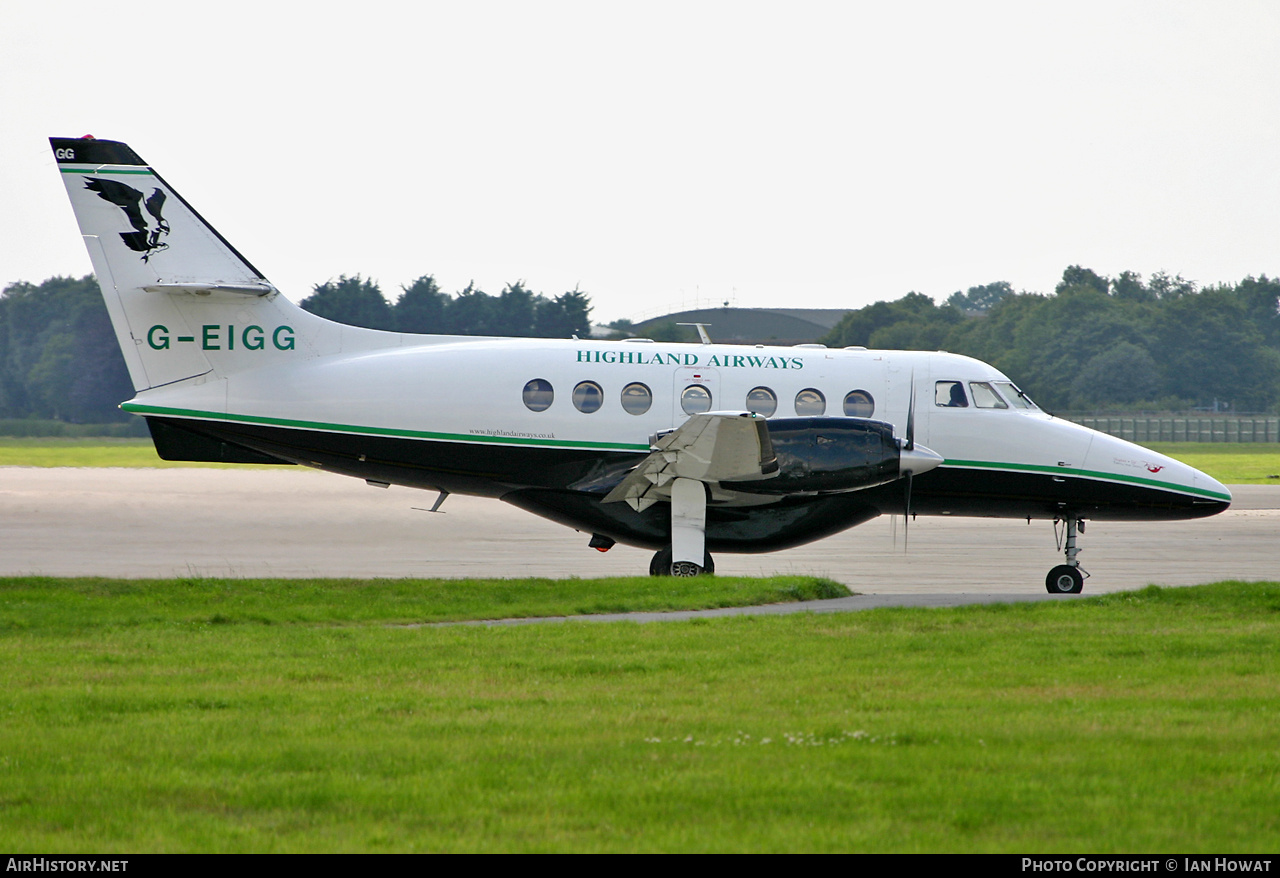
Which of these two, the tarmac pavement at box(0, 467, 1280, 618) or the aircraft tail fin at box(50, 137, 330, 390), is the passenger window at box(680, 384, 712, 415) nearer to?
the tarmac pavement at box(0, 467, 1280, 618)

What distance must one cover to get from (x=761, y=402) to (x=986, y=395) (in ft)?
10.5

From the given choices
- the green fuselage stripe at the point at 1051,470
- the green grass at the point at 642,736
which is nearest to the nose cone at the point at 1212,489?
the green fuselage stripe at the point at 1051,470

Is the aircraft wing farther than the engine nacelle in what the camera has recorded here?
No

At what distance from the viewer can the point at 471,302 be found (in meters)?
90.0

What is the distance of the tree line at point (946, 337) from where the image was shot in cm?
7912

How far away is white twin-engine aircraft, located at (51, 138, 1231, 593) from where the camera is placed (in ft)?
50.2

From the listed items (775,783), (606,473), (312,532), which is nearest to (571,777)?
(775,783)

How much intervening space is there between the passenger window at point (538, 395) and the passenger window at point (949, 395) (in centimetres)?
520

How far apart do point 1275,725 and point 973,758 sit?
6.84ft

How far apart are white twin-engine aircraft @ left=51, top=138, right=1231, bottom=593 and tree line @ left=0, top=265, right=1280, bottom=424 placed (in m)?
60.2

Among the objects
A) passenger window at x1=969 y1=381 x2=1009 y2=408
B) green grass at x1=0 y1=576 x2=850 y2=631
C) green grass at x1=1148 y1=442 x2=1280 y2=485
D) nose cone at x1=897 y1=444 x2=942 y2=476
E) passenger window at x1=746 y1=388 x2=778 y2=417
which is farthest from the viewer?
green grass at x1=1148 y1=442 x2=1280 y2=485

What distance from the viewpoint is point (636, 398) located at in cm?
1619

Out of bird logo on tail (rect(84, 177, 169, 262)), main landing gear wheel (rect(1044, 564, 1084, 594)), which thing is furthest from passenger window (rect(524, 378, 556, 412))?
main landing gear wheel (rect(1044, 564, 1084, 594))

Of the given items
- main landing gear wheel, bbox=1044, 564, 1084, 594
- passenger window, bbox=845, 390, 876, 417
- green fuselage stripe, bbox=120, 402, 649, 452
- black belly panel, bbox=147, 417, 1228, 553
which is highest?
passenger window, bbox=845, 390, 876, 417
